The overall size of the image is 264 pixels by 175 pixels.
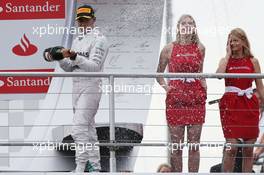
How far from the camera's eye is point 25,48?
11258mm

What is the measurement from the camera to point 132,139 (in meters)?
9.45

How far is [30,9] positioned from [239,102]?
123 inches

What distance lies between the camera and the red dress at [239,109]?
342 inches

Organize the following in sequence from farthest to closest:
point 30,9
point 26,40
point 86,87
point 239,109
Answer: point 30,9 → point 26,40 → point 86,87 → point 239,109

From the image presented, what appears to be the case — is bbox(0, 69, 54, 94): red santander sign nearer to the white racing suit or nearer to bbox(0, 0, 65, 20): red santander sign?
bbox(0, 0, 65, 20): red santander sign

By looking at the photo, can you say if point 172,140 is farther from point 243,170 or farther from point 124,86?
point 124,86

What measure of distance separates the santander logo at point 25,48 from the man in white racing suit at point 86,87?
2279 mm

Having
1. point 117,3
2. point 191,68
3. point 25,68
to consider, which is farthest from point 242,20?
point 191,68

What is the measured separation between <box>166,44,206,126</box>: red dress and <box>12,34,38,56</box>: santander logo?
2.57m

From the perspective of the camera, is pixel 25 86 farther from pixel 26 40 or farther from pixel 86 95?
pixel 86 95

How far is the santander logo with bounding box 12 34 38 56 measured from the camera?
11.3m

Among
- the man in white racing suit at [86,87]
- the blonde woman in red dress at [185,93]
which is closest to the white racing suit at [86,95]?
the man in white racing suit at [86,87]

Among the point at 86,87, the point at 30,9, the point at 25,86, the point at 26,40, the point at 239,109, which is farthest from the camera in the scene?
the point at 30,9

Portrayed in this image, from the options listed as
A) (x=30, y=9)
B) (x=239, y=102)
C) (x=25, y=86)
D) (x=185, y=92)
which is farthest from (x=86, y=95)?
(x=30, y=9)
